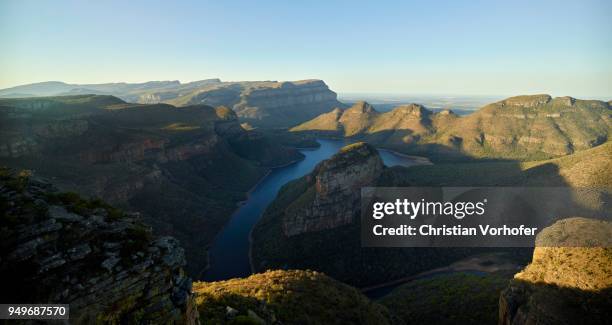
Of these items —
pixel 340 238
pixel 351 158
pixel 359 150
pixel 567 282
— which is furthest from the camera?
pixel 359 150

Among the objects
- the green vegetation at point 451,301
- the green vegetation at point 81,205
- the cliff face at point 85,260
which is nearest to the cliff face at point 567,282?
the green vegetation at point 451,301

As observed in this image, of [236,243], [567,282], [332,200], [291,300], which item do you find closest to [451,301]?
[567,282]

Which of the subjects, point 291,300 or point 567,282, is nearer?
point 567,282

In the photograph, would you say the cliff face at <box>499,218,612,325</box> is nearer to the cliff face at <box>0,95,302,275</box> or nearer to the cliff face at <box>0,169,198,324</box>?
the cliff face at <box>0,169,198,324</box>

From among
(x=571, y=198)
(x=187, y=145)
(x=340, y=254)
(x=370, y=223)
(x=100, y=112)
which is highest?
(x=100, y=112)

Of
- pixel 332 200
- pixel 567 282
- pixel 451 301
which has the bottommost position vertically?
pixel 451 301

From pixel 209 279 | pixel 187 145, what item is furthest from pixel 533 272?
pixel 187 145

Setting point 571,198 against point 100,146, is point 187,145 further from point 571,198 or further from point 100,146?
point 571,198

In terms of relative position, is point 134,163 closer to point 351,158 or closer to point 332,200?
point 332,200
